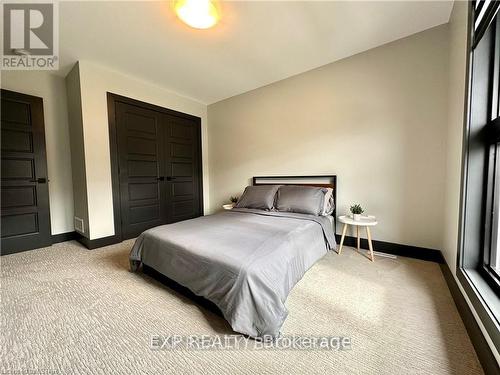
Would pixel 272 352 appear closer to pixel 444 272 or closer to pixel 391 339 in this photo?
pixel 391 339

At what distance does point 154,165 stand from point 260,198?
6.58 ft

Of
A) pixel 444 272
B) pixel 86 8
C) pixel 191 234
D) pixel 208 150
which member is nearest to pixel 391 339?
pixel 444 272

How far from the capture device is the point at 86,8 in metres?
1.86

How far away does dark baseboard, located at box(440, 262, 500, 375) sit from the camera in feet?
3.12

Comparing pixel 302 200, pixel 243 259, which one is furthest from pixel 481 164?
pixel 243 259

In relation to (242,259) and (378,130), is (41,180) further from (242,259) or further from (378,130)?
(378,130)

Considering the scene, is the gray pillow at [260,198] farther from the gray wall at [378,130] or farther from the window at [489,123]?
the window at [489,123]

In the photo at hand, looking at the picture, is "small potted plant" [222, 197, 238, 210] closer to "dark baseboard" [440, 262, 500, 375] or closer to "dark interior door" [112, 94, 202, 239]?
"dark interior door" [112, 94, 202, 239]

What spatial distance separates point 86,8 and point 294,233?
9.42ft

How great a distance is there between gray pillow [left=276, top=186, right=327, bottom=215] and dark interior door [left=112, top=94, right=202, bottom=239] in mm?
2159

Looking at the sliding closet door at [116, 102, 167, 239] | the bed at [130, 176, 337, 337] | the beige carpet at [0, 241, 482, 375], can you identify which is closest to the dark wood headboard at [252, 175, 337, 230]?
the bed at [130, 176, 337, 337]

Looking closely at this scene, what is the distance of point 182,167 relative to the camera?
13.2 ft

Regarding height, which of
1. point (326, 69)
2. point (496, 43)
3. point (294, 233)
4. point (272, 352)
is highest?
point (326, 69)

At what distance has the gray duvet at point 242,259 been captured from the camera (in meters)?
1.23
